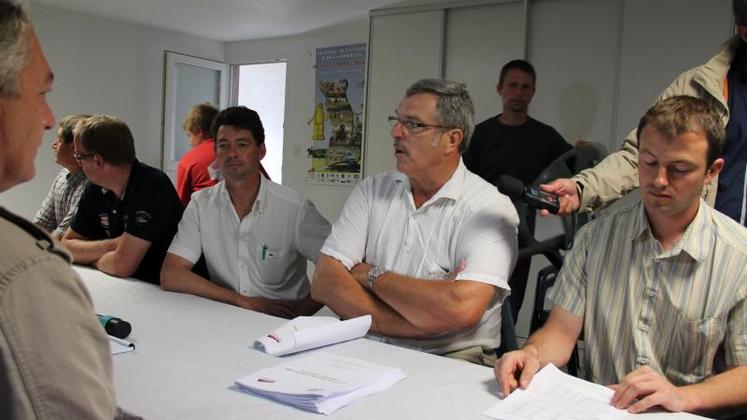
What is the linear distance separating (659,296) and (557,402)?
16.6 inches

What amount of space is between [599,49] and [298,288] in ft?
9.04

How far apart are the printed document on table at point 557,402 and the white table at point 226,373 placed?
0.17 ft

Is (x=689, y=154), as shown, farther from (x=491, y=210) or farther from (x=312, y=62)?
(x=312, y=62)

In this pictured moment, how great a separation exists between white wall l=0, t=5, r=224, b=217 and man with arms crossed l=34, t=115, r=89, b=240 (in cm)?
224

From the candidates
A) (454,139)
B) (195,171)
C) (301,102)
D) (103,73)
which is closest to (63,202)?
(195,171)

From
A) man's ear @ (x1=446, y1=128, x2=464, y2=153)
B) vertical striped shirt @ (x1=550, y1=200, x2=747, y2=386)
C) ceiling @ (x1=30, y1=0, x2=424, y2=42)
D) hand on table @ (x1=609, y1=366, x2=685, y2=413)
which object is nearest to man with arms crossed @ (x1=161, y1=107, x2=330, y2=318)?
man's ear @ (x1=446, y1=128, x2=464, y2=153)

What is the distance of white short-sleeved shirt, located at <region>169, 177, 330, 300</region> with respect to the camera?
2.38 metres

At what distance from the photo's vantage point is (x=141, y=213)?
2.40m

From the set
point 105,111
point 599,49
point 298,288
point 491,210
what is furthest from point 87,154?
point 105,111

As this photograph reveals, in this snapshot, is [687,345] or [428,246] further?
[428,246]

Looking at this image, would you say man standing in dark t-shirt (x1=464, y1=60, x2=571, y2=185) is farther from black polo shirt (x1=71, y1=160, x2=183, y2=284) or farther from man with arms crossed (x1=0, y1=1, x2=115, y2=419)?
man with arms crossed (x1=0, y1=1, x2=115, y2=419)

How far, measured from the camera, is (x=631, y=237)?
1533 millimetres

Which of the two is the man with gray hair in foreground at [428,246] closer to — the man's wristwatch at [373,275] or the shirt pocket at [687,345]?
the man's wristwatch at [373,275]

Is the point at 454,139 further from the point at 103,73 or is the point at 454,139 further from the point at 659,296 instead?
the point at 103,73
